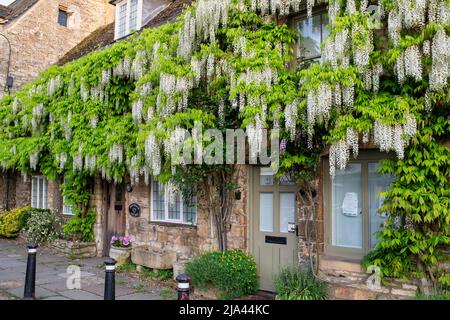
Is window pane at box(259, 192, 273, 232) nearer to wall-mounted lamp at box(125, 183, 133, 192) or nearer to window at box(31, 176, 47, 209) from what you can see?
wall-mounted lamp at box(125, 183, 133, 192)

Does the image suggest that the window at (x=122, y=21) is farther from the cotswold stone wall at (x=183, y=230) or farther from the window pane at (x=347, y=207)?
the window pane at (x=347, y=207)

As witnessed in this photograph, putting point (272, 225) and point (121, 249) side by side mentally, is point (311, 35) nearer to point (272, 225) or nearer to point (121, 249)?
point (272, 225)

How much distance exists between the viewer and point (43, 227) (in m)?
11.6

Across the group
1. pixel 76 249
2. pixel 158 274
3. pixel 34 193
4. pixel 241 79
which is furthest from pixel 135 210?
pixel 34 193

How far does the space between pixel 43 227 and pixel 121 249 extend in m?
3.51

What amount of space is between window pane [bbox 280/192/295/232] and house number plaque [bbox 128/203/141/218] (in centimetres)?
402

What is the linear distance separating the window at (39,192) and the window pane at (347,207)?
10.4 meters

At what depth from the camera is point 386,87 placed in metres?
5.70

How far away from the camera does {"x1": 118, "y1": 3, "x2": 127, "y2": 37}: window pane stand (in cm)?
1202

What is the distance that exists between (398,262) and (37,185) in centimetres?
1216

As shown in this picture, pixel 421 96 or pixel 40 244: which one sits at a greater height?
pixel 421 96
